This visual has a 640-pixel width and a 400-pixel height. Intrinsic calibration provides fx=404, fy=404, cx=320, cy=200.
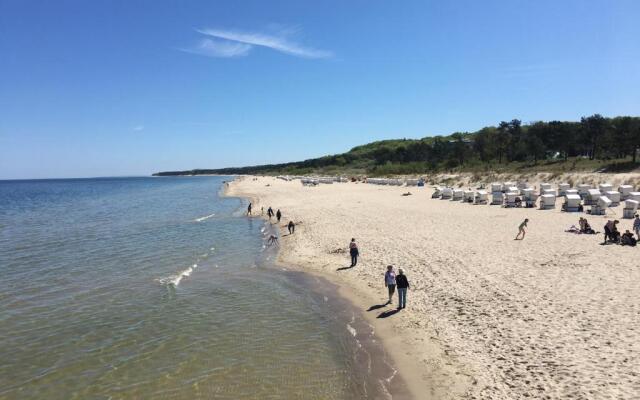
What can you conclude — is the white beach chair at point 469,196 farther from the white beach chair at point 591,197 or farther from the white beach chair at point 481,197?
the white beach chair at point 591,197

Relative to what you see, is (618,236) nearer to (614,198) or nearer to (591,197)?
(591,197)

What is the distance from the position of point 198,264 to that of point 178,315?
7.19 m

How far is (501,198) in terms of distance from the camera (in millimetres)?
34281

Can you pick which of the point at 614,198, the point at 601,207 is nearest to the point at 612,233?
the point at 601,207

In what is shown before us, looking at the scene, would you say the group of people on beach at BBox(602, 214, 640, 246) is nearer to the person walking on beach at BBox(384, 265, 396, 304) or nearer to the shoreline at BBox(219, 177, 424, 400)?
the person walking on beach at BBox(384, 265, 396, 304)

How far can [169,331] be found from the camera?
12586 mm

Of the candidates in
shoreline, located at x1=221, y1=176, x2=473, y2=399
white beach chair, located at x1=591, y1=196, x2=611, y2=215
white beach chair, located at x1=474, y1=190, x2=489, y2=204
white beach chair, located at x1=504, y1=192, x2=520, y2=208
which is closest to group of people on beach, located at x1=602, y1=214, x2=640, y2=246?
white beach chair, located at x1=591, y1=196, x2=611, y2=215

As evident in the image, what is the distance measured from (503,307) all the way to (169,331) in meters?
10.1

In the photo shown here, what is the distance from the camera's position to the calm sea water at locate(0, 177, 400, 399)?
9477 mm

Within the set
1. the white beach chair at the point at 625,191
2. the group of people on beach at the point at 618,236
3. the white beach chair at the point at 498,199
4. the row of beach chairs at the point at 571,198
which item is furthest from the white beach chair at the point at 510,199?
the group of people on beach at the point at 618,236

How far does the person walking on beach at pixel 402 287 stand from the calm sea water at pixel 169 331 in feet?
6.96

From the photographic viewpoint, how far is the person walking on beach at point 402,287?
41.8 feet

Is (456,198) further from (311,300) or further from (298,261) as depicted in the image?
(311,300)

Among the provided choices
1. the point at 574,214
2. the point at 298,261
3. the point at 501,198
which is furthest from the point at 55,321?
the point at 501,198
